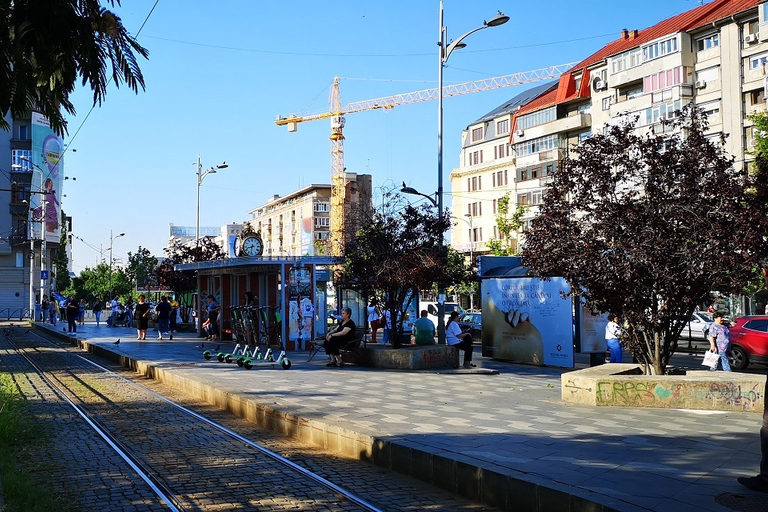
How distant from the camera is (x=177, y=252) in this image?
51031mm

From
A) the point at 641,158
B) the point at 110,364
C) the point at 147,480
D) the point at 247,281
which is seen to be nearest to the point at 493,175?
the point at 247,281

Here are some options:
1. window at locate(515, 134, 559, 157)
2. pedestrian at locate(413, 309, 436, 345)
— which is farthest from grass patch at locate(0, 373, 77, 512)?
window at locate(515, 134, 559, 157)

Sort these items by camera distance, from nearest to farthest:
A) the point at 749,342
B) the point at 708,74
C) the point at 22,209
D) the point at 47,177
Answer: the point at 749,342, the point at 708,74, the point at 47,177, the point at 22,209

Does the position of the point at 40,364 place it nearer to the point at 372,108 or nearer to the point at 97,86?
the point at 97,86

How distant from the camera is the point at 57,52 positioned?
A: 4.91 metres

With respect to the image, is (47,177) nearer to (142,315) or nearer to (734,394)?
(142,315)

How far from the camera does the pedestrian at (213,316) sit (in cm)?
3012

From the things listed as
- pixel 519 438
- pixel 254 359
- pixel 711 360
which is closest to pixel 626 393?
pixel 519 438

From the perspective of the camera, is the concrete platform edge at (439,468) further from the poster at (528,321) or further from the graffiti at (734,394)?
the poster at (528,321)

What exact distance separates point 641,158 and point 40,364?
1764 cm

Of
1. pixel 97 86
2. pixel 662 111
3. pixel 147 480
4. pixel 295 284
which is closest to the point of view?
pixel 97 86

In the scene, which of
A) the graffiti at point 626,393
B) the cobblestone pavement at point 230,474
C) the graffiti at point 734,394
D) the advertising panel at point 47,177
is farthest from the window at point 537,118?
the cobblestone pavement at point 230,474

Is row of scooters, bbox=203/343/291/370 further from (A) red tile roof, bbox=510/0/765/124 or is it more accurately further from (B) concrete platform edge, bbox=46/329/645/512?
(A) red tile roof, bbox=510/0/765/124

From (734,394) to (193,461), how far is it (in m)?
7.07
